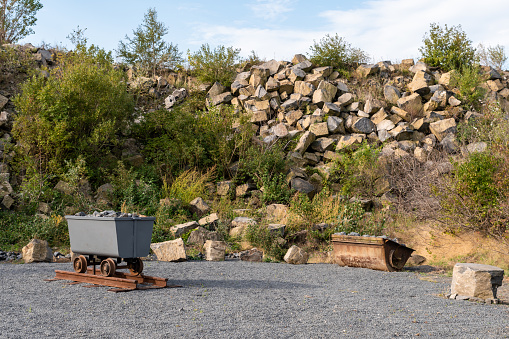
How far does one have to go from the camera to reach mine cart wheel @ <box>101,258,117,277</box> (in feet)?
19.0

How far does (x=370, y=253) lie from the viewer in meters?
8.03

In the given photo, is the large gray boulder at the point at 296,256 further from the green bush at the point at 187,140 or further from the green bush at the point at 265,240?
the green bush at the point at 187,140

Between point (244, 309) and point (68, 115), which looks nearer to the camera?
point (244, 309)

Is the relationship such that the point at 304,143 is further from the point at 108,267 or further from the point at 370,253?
the point at 108,267

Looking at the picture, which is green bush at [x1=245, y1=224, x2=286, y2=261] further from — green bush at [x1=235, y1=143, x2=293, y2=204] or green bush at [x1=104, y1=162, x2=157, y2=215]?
green bush at [x1=104, y1=162, x2=157, y2=215]

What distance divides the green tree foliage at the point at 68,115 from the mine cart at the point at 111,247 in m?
5.00

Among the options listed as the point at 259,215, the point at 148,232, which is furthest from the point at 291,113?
the point at 148,232

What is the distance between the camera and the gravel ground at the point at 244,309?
3830 mm

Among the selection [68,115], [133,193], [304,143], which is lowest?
[133,193]

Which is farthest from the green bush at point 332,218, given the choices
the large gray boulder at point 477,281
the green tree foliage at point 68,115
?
the green tree foliage at point 68,115

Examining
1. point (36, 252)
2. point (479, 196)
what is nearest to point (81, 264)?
point (36, 252)

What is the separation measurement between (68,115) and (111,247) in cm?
638

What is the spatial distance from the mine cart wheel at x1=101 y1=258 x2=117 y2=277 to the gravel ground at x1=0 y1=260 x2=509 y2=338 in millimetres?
332

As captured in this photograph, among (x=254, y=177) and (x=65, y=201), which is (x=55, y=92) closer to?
(x=65, y=201)
